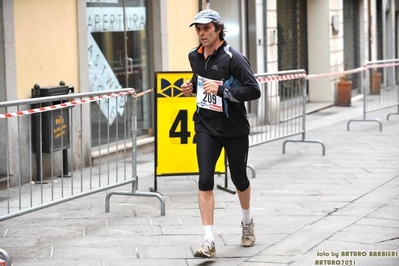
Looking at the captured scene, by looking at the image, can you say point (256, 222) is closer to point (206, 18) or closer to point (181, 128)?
point (181, 128)

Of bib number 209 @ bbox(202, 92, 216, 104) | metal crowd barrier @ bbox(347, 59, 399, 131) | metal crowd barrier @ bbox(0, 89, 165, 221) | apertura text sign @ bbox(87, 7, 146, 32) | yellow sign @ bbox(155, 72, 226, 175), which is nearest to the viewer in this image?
bib number 209 @ bbox(202, 92, 216, 104)

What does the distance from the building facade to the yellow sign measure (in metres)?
0.54

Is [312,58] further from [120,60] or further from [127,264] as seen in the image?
[127,264]

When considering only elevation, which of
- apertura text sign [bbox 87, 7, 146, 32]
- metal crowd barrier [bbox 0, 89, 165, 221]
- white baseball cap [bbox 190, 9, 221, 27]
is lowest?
metal crowd barrier [bbox 0, 89, 165, 221]

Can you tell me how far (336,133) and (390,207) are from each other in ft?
23.2

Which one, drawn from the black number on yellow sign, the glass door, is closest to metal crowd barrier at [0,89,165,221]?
the black number on yellow sign

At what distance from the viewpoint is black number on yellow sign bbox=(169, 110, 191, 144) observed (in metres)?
10.1

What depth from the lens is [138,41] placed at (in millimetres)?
14242

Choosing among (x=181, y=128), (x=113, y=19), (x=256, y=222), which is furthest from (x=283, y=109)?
(x=256, y=222)

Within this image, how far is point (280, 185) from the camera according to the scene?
10.6m

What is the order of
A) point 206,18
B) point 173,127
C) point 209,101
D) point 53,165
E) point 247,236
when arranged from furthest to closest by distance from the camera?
point 53,165 → point 173,127 → point 247,236 → point 209,101 → point 206,18

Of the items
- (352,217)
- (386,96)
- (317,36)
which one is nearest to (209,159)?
(352,217)

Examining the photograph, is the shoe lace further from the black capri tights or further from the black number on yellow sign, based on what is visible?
the black number on yellow sign

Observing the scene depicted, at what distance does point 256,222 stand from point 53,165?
2819 mm
